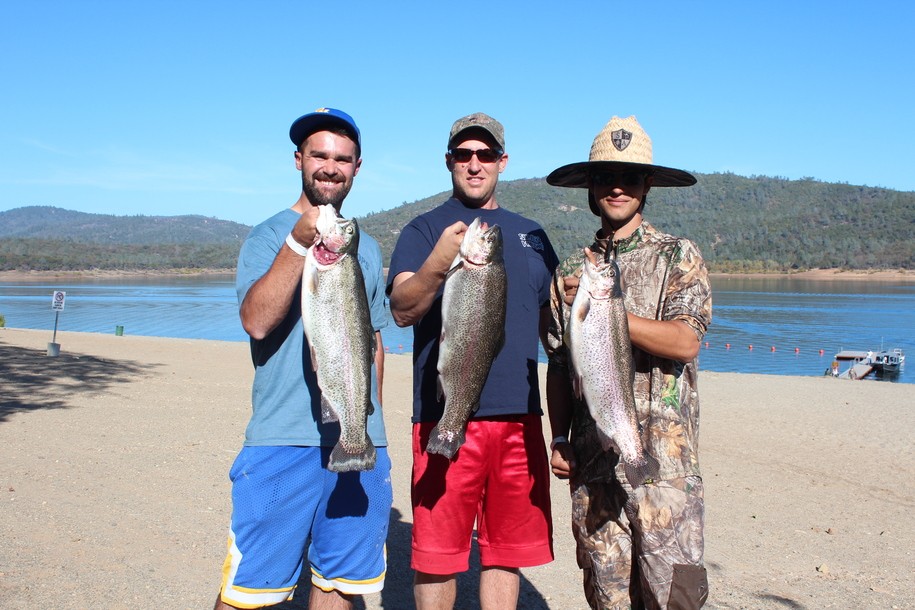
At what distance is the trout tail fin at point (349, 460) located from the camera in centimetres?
332

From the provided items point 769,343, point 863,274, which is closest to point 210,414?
point 769,343

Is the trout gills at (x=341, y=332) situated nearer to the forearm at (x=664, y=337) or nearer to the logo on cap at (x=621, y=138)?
the forearm at (x=664, y=337)

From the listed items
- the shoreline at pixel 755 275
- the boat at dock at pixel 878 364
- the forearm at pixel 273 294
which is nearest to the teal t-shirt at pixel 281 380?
the forearm at pixel 273 294

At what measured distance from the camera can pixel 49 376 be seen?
602 inches

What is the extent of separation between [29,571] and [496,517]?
3.59m

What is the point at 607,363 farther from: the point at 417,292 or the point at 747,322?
the point at 747,322

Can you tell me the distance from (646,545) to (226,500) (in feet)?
16.8

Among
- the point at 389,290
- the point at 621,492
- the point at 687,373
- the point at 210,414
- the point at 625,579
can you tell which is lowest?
the point at 210,414

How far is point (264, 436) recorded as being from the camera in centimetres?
368

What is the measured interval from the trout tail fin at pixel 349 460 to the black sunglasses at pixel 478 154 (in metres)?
1.64

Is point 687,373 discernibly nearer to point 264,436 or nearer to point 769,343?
point 264,436

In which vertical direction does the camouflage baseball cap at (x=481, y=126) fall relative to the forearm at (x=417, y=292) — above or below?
above

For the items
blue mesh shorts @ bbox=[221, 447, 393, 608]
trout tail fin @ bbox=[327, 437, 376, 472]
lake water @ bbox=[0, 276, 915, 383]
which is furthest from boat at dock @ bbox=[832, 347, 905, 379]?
trout tail fin @ bbox=[327, 437, 376, 472]

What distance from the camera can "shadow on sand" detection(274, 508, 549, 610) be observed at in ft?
17.7
